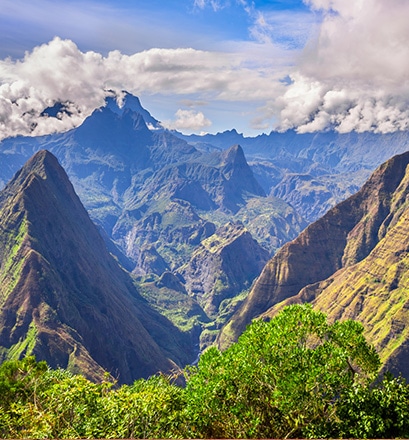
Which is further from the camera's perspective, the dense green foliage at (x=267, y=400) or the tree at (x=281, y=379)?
the tree at (x=281, y=379)

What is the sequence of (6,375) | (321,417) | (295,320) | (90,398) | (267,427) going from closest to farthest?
(321,417) → (267,427) → (295,320) → (90,398) → (6,375)

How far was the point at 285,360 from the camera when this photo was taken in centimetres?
3278

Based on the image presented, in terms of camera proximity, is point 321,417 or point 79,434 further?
point 79,434

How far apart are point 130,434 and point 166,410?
3962mm

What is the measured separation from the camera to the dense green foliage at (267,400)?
1187 inches

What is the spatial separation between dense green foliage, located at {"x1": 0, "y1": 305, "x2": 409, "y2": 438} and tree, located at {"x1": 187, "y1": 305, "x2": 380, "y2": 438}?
0.08 m

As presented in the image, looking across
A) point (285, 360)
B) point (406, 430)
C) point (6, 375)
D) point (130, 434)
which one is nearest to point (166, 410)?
point (130, 434)

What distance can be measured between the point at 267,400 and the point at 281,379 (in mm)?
2256

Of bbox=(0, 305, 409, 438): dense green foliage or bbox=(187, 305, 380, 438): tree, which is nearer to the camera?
bbox=(0, 305, 409, 438): dense green foliage

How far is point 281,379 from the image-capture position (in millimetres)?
31766

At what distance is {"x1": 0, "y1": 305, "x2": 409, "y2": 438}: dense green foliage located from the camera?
30.1 m

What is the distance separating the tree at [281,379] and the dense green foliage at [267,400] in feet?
0.26

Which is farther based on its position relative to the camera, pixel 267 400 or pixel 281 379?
pixel 267 400

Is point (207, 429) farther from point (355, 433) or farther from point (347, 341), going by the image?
point (347, 341)
